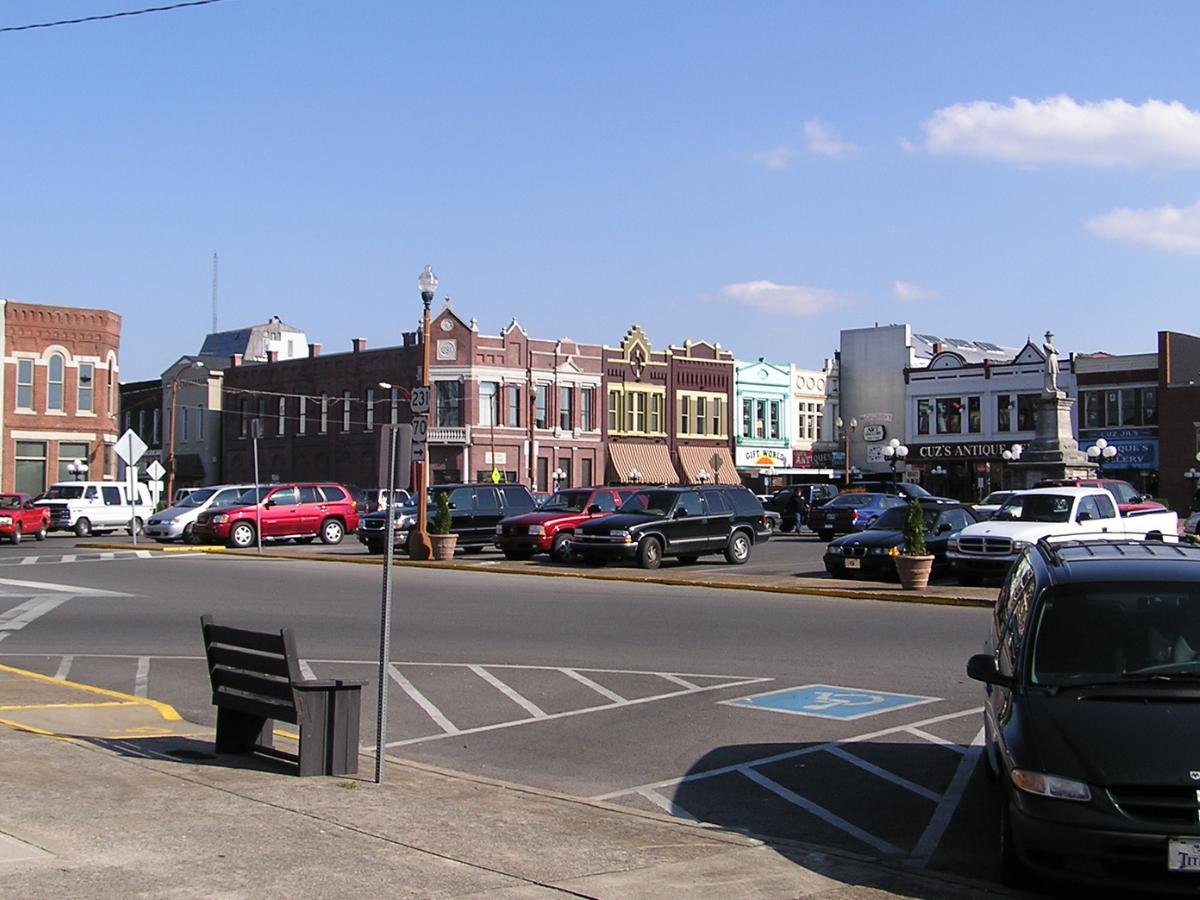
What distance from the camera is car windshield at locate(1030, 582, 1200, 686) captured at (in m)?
7.17

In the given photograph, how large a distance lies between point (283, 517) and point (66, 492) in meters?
12.9

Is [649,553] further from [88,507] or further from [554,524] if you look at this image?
[88,507]

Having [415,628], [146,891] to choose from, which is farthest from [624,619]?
[146,891]

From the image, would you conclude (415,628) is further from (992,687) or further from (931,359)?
(931,359)

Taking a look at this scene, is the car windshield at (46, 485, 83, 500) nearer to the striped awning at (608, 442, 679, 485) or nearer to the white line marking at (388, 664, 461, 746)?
the striped awning at (608, 442, 679, 485)

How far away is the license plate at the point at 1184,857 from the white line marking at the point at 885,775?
2767 mm

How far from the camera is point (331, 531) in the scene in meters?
41.3

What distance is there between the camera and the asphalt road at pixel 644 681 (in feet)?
29.2

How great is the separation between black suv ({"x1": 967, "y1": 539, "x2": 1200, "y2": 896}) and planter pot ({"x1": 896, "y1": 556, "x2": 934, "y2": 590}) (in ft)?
46.7

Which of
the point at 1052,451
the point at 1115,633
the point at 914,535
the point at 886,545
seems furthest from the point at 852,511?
the point at 1115,633

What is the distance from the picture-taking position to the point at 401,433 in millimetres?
9422

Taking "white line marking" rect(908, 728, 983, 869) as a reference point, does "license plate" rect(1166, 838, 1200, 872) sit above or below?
above

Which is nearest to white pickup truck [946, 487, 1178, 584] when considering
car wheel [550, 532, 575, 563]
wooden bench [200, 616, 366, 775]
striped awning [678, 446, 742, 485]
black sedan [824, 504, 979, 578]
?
black sedan [824, 504, 979, 578]

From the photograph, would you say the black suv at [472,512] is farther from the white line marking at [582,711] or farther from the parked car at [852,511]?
the white line marking at [582,711]
